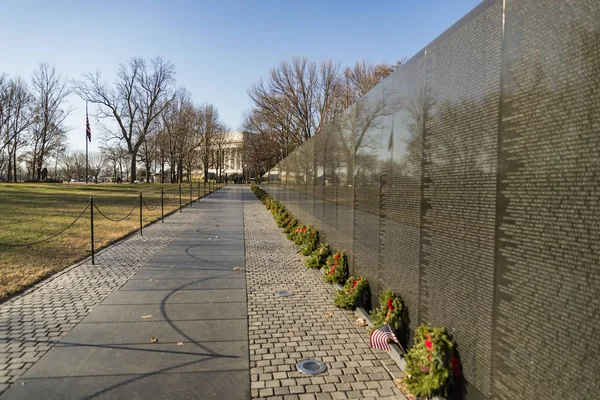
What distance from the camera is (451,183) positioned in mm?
3508

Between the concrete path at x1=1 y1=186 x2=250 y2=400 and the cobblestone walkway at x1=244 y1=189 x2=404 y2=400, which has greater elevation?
the concrete path at x1=1 y1=186 x2=250 y2=400

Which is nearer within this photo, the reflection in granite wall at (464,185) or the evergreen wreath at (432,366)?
the reflection in granite wall at (464,185)

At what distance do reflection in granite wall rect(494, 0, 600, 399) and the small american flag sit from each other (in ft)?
5.32

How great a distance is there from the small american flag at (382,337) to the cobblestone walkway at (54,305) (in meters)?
3.24

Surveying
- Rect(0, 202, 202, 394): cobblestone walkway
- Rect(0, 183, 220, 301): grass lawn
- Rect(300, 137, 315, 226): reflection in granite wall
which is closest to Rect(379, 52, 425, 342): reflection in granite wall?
Rect(0, 202, 202, 394): cobblestone walkway

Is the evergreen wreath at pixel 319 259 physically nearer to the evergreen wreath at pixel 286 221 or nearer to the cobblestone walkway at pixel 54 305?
the cobblestone walkway at pixel 54 305

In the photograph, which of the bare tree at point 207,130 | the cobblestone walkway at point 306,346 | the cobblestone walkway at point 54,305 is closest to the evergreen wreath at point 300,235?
the cobblestone walkway at point 306,346

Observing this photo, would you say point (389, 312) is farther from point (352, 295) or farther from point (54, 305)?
point (54, 305)

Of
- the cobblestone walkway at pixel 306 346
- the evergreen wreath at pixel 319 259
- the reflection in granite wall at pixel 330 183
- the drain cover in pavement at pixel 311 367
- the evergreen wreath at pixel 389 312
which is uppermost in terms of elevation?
the reflection in granite wall at pixel 330 183

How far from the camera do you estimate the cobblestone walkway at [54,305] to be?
13.7 feet

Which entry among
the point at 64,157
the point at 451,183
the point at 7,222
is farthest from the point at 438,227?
the point at 64,157

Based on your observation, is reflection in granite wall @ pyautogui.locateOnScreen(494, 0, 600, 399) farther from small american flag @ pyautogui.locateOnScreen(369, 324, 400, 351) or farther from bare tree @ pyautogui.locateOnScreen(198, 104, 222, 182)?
bare tree @ pyautogui.locateOnScreen(198, 104, 222, 182)

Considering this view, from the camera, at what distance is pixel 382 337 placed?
4.37 metres

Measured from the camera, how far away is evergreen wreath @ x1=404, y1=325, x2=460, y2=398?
3.22 m
